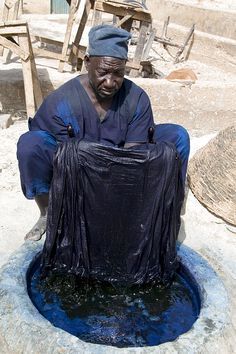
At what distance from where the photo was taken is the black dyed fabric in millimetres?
2160

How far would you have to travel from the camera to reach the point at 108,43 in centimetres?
234

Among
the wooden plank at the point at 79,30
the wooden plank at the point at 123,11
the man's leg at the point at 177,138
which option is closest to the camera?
the man's leg at the point at 177,138

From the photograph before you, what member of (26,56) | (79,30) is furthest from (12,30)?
(79,30)

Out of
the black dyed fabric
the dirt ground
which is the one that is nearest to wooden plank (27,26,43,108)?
the dirt ground

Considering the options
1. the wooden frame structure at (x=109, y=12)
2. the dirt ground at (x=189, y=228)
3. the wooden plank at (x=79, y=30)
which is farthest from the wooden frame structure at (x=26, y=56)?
the wooden plank at (x=79, y=30)

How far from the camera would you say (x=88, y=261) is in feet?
7.76

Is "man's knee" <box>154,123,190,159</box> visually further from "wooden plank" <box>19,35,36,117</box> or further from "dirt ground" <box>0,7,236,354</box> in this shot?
"wooden plank" <box>19,35,36,117</box>

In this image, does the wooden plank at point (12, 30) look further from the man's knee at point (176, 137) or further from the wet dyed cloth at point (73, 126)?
the man's knee at point (176, 137)

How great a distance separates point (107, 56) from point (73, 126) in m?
0.47

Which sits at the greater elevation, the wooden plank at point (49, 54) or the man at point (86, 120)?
the man at point (86, 120)

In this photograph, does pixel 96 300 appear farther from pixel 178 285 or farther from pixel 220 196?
pixel 220 196

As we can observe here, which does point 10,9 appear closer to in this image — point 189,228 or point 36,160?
point 189,228

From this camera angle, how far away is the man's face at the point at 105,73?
236cm

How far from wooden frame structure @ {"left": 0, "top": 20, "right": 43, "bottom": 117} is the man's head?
313cm
